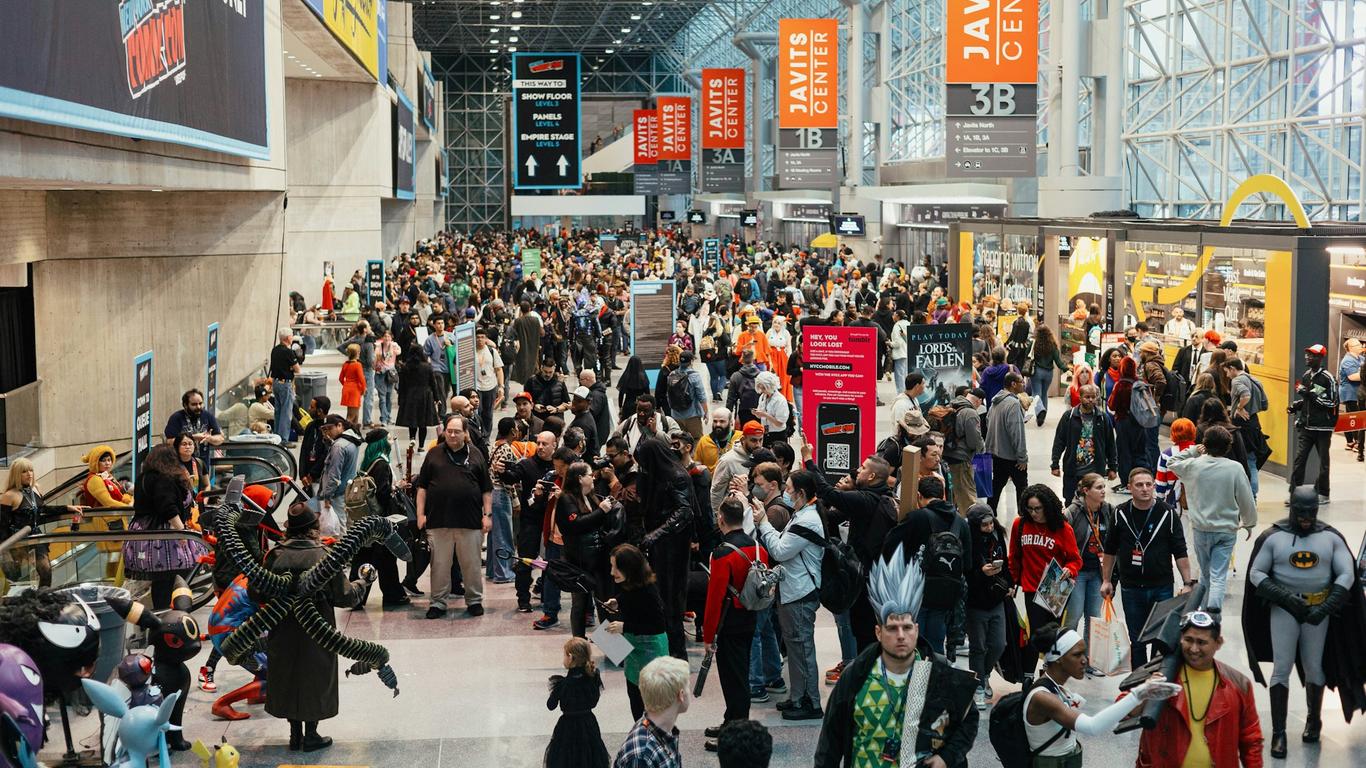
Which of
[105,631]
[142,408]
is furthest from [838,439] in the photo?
[105,631]

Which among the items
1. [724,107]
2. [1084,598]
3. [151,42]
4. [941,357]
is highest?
[724,107]

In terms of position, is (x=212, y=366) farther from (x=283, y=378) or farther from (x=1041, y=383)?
(x=1041, y=383)

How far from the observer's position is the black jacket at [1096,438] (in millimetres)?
13125

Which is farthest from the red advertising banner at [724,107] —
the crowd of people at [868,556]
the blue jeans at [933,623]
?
the blue jeans at [933,623]

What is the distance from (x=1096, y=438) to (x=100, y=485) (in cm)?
841

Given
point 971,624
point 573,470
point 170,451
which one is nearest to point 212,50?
point 170,451

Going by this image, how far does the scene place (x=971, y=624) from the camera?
8.62 meters

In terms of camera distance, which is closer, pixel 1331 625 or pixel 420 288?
pixel 1331 625

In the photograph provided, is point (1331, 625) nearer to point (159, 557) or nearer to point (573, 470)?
point (573, 470)

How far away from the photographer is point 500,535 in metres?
12.2

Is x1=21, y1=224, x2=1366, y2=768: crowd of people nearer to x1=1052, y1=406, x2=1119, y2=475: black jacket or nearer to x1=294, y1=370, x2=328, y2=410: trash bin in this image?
x1=1052, y1=406, x2=1119, y2=475: black jacket

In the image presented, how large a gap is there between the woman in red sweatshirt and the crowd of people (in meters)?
0.02

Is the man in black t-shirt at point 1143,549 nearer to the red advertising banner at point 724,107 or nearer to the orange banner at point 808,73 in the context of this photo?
the orange banner at point 808,73

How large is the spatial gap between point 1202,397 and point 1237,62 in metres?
19.9
